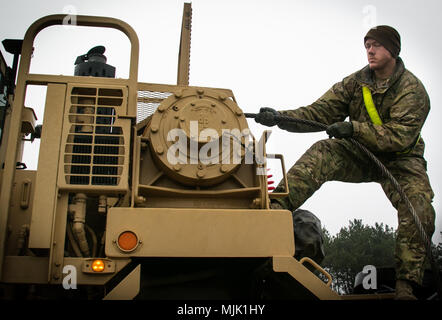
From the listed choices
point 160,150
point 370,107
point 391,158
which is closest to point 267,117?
point 370,107

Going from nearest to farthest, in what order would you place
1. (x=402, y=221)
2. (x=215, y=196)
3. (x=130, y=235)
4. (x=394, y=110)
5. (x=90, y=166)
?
(x=130, y=235)
(x=90, y=166)
(x=215, y=196)
(x=402, y=221)
(x=394, y=110)

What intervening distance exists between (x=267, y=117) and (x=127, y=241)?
1.84 meters

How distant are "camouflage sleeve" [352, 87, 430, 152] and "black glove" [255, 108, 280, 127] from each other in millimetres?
729

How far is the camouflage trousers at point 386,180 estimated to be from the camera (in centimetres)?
356

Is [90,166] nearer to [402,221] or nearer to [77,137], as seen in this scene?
[77,137]

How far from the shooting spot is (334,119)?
463 cm

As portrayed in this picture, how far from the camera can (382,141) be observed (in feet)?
12.7

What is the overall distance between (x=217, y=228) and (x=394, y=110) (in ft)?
6.62

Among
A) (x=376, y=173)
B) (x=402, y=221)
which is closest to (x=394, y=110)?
(x=376, y=173)

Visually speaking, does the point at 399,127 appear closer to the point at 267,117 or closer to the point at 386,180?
the point at 386,180

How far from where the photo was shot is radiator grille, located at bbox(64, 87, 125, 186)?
10.7ft

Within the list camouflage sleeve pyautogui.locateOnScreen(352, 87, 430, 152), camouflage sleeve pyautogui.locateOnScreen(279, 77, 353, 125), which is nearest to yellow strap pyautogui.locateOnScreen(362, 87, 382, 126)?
camouflage sleeve pyautogui.locateOnScreen(352, 87, 430, 152)

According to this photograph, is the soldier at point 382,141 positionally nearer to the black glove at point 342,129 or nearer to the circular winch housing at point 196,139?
the black glove at point 342,129
